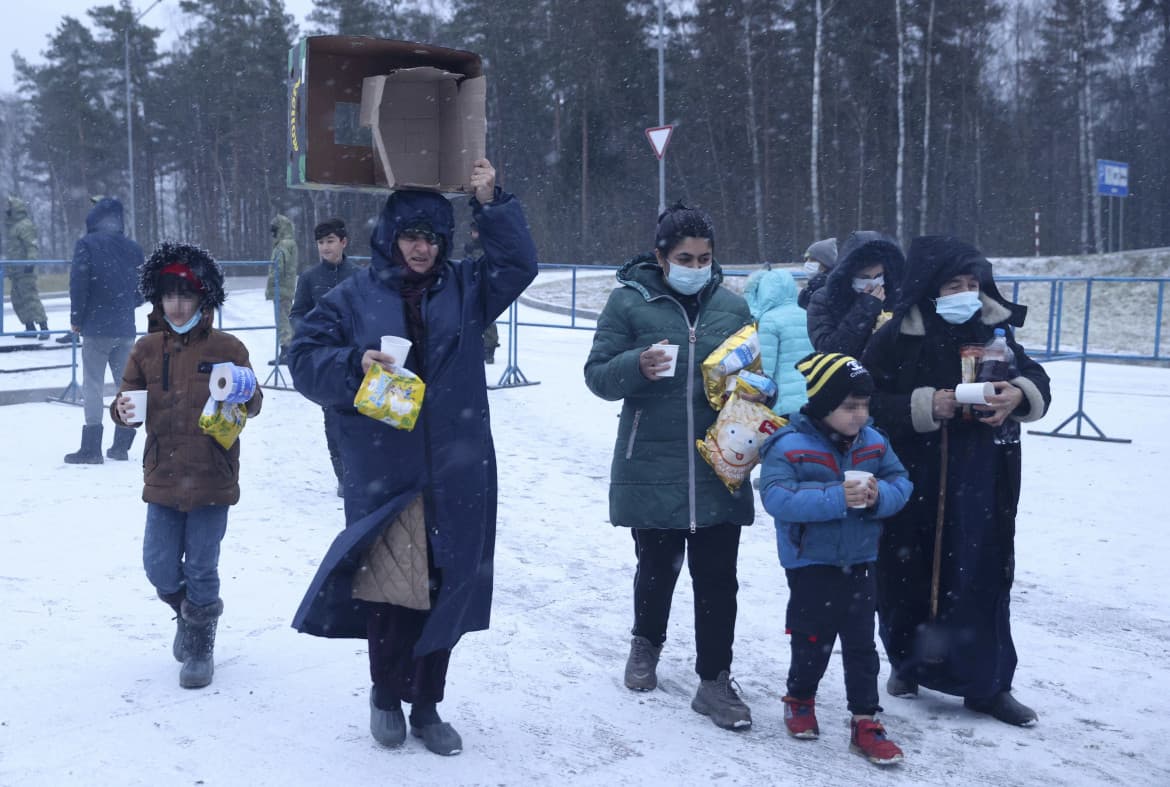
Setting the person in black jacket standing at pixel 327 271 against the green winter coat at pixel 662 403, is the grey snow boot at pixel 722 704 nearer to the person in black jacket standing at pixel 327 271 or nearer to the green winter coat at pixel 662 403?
the green winter coat at pixel 662 403

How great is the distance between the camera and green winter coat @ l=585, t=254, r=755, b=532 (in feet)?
13.3

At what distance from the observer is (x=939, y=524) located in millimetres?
4145

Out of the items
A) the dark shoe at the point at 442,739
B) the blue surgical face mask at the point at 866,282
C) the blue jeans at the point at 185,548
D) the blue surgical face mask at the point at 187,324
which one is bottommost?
the dark shoe at the point at 442,739

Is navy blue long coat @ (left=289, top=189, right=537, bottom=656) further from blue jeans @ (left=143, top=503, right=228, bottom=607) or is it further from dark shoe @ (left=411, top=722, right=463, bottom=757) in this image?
blue jeans @ (left=143, top=503, right=228, bottom=607)

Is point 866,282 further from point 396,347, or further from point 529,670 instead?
point 396,347

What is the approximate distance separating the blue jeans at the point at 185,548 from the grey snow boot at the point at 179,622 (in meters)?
0.05

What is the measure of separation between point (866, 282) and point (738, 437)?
1.84m

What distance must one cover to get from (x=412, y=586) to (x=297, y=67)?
175cm

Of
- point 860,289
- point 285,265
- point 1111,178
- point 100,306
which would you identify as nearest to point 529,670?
point 860,289

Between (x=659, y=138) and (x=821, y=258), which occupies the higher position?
(x=659, y=138)

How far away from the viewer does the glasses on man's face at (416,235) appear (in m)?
3.59

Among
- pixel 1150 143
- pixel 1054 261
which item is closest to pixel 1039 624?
pixel 1054 261

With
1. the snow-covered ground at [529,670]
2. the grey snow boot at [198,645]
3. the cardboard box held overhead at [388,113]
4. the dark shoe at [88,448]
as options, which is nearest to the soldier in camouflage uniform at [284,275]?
the dark shoe at [88,448]

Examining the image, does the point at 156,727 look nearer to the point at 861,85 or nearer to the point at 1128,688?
the point at 1128,688
